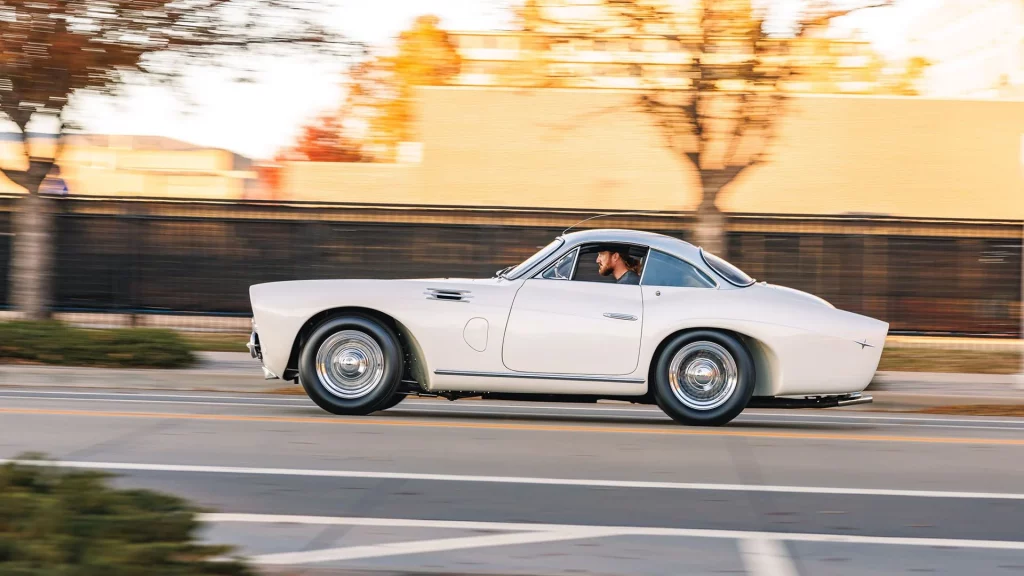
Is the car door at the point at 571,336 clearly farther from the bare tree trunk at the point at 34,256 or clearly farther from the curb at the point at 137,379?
the bare tree trunk at the point at 34,256

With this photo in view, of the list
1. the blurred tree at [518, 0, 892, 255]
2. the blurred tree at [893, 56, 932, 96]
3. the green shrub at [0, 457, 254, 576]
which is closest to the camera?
the green shrub at [0, 457, 254, 576]

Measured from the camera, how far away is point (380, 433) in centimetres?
926

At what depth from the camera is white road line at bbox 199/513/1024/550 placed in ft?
19.2

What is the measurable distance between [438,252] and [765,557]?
14.0 m

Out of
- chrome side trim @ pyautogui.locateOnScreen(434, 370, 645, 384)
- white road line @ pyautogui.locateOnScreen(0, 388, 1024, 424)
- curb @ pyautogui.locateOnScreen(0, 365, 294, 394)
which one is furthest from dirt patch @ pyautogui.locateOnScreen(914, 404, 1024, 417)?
curb @ pyautogui.locateOnScreen(0, 365, 294, 394)

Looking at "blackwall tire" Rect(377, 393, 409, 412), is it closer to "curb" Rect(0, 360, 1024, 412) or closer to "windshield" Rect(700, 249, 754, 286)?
"curb" Rect(0, 360, 1024, 412)

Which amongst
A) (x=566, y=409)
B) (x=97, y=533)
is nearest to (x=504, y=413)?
(x=566, y=409)

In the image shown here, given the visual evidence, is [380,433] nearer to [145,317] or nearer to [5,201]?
[145,317]

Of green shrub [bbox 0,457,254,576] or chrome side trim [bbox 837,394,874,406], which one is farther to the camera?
chrome side trim [bbox 837,394,874,406]

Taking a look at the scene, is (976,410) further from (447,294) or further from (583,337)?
(447,294)

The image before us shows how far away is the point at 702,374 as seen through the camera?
392 inches

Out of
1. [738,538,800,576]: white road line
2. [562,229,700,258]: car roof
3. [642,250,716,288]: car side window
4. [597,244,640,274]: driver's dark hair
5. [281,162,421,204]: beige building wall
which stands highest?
[281,162,421,204]: beige building wall

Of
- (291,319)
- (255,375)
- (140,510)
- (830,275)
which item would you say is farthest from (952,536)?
(830,275)

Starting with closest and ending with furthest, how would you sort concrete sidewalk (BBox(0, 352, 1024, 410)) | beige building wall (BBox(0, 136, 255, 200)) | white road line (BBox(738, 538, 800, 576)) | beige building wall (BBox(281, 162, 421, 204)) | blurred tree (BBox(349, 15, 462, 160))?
white road line (BBox(738, 538, 800, 576))
concrete sidewalk (BBox(0, 352, 1024, 410))
beige building wall (BBox(281, 162, 421, 204))
blurred tree (BBox(349, 15, 462, 160))
beige building wall (BBox(0, 136, 255, 200))
